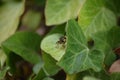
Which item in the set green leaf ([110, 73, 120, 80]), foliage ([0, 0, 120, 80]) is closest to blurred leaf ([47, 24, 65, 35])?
foliage ([0, 0, 120, 80])

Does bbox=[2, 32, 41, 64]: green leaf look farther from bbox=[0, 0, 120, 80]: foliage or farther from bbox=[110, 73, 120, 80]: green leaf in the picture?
bbox=[110, 73, 120, 80]: green leaf

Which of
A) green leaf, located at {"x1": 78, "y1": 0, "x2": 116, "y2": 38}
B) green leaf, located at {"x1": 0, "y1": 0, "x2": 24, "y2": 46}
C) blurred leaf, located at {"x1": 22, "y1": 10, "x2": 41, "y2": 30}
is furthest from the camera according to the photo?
blurred leaf, located at {"x1": 22, "y1": 10, "x2": 41, "y2": 30}

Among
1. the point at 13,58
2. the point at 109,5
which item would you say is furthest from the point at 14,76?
the point at 109,5

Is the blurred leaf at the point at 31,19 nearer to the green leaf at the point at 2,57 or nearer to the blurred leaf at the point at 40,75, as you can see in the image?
the green leaf at the point at 2,57

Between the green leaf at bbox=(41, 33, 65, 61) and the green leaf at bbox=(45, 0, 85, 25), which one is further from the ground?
the green leaf at bbox=(45, 0, 85, 25)

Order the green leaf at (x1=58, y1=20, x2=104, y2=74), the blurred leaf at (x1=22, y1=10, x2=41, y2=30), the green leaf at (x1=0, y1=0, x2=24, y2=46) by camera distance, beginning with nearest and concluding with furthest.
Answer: the green leaf at (x1=58, y1=20, x2=104, y2=74), the green leaf at (x1=0, y1=0, x2=24, y2=46), the blurred leaf at (x1=22, y1=10, x2=41, y2=30)

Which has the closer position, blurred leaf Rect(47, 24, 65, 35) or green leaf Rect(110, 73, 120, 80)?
green leaf Rect(110, 73, 120, 80)

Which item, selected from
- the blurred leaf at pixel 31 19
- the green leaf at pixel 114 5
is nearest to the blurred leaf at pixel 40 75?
the green leaf at pixel 114 5
